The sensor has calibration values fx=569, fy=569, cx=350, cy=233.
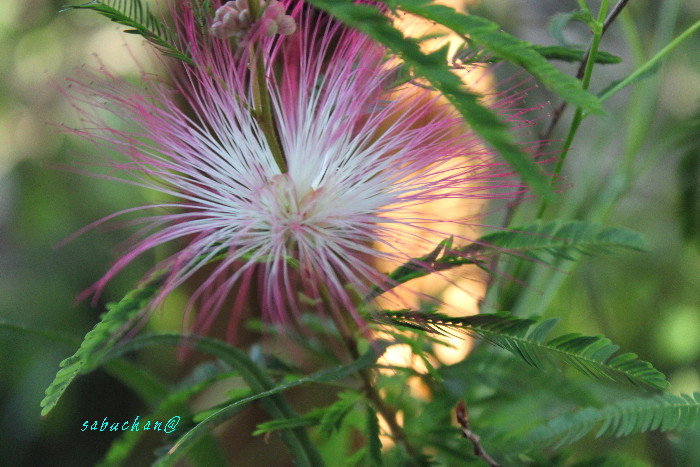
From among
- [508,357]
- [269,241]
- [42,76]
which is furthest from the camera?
[42,76]

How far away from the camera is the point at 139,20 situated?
0.37 meters

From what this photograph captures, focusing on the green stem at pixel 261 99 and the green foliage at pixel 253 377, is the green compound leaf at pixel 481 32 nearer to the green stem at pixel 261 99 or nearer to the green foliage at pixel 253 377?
the green stem at pixel 261 99

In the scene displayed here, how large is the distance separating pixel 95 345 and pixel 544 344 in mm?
266

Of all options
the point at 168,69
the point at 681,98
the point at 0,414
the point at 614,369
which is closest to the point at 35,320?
the point at 0,414

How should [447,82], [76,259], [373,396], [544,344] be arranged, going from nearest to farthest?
1. [447,82]
2. [544,344]
3. [373,396]
4. [76,259]

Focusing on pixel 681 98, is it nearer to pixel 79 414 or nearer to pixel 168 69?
pixel 168 69

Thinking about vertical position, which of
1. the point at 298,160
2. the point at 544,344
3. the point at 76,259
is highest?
the point at 298,160

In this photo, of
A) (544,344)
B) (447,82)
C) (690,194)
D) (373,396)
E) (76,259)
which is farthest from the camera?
(76,259)

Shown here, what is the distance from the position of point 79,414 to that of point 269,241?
732 mm

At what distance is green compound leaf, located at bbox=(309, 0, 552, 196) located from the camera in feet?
0.80

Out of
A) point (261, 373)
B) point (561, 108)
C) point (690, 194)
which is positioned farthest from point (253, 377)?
point (690, 194)

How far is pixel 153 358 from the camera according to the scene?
1013 millimetres

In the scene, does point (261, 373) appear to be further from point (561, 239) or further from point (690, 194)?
point (690, 194)

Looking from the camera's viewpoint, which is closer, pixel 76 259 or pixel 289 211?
pixel 289 211
